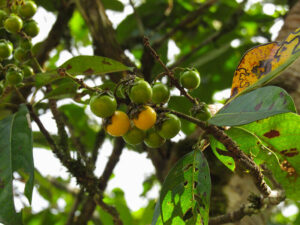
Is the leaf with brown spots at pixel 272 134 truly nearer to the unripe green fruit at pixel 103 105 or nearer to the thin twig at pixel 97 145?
the unripe green fruit at pixel 103 105

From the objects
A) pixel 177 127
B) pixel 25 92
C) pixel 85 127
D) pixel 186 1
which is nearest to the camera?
pixel 177 127

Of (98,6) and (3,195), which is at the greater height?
(98,6)

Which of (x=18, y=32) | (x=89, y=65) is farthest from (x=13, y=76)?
(x=89, y=65)

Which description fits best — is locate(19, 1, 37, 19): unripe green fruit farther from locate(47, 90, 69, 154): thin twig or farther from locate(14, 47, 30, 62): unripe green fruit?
locate(47, 90, 69, 154): thin twig

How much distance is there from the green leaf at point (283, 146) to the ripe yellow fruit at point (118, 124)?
40 cm

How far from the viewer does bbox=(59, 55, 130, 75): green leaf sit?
1.34 meters

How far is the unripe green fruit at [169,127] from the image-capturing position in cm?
112

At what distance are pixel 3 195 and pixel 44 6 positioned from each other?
194 centimetres

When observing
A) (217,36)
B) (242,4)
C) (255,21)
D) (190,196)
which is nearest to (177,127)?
(190,196)

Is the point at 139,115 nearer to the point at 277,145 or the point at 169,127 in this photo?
the point at 169,127

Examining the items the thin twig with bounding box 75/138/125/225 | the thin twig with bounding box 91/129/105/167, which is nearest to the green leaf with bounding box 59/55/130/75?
the thin twig with bounding box 75/138/125/225

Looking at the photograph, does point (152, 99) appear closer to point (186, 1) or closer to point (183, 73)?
point (183, 73)

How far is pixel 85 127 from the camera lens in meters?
2.84

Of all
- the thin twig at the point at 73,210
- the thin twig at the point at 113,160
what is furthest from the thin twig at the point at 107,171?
the thin twig at the point at 73,210
